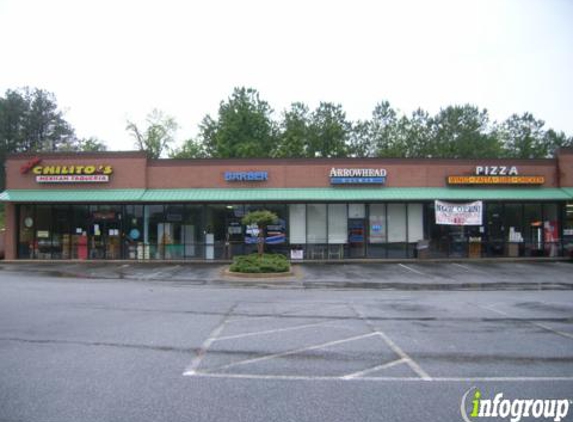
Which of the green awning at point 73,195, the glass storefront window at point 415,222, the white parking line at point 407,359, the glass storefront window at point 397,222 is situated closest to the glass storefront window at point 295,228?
the glass storefront window at point 397,222

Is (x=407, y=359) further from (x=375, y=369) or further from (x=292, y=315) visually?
(x=292, y=315)

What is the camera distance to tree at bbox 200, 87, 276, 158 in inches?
2021

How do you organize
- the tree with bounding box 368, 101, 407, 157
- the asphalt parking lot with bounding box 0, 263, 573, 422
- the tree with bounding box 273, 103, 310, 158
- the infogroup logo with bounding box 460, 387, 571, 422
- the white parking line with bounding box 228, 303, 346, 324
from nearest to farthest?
the infogroup logo with bounding box 460, 387, 571, 422 < the asphalt parking lot with bounding box 0, 263, 573, 422 < the white parking line with bounding box 228, 303, 346, 324 < the tree with bounding box 273, 103, 310, 158 < the tree with bounding box 368, 101, 407, 157

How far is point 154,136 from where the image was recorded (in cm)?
6066

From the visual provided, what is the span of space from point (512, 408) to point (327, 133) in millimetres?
50680

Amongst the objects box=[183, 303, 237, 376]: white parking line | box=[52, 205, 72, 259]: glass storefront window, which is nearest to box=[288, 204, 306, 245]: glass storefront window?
box=[52, 205, 72, 259]: glass storefront window

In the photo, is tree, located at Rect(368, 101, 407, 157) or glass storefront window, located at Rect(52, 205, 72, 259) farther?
tree, located at Rect(368, 101, 407, 157)

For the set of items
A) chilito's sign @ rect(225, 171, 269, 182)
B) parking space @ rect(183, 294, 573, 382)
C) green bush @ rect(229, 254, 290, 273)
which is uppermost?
chilito's sign @ rect(225, 171, 269, 182)

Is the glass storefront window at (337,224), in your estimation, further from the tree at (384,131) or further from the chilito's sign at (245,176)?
the tree at (384,131)

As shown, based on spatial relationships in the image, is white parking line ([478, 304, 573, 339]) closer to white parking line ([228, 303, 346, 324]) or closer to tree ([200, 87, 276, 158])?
white parking line ([228, 303, 346, 324])

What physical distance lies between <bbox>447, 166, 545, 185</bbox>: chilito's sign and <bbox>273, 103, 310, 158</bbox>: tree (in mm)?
25372

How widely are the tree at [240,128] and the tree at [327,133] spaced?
5112 mm

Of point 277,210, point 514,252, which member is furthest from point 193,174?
point 514,252

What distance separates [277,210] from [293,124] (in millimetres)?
30877
